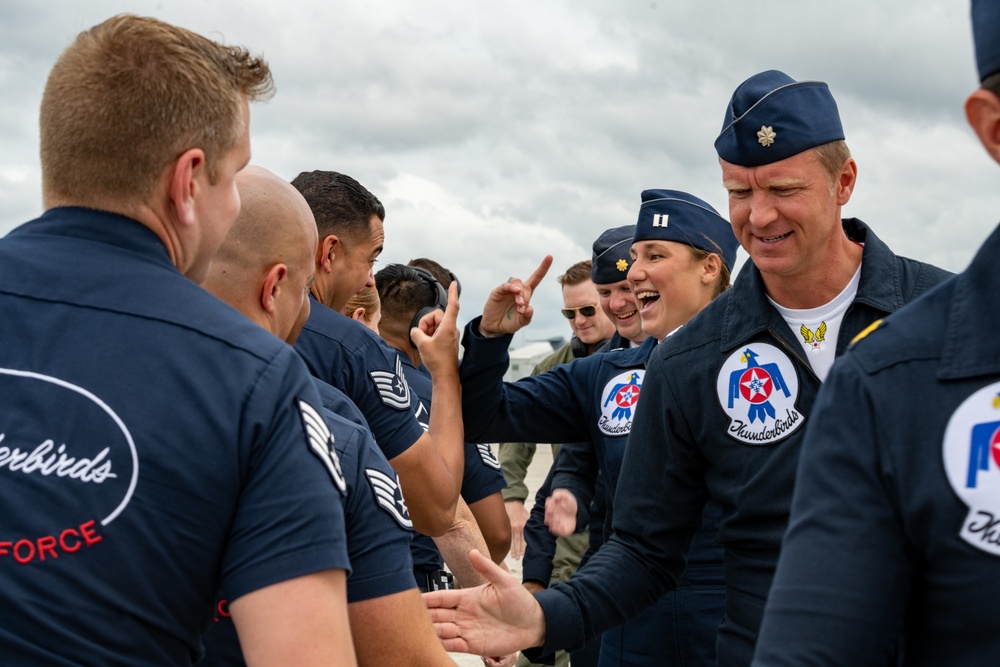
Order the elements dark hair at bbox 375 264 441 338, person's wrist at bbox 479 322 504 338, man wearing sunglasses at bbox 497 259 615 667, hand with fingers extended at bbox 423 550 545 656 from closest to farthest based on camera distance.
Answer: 1. hand with fingers extended at bbox 423 550 545 656
2. person's wrist at bbox 479 322 504 338
3. dark hair at bbox 375 264 441 338
4. man wearing sunglasses at bbox 497 259 615 667

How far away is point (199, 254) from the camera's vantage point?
196 centimetres

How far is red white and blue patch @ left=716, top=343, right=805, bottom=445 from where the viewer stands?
294 centimetres

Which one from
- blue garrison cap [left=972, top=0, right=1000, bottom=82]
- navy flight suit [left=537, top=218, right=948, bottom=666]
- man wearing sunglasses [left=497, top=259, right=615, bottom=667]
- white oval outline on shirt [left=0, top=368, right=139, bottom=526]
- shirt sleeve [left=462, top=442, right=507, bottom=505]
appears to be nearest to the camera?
blue garrison cap [left=972, top=0, right=1000, bottom=82]

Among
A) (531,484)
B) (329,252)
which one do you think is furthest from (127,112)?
(531,484)

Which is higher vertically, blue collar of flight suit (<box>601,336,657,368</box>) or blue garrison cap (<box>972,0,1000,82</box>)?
blue garrison cap (<box>972,0,1000,82</box>)

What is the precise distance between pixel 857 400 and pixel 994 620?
1.13 feet

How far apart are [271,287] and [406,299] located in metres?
2.96

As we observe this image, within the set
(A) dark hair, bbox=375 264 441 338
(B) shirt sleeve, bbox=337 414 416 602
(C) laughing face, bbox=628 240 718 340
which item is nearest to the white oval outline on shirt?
(B) shirt sleeve, bbox=337 414 416 602

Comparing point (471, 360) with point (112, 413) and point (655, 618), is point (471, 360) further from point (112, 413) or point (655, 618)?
point (112, 413)

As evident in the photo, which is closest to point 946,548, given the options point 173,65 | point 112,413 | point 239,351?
point 239,351

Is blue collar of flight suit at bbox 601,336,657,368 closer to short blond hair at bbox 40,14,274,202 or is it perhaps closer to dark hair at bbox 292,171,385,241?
dark hair at bbox 292,171,385,241

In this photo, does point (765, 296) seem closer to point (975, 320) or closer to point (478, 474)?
point (975, 320)

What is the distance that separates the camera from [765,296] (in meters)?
3.16

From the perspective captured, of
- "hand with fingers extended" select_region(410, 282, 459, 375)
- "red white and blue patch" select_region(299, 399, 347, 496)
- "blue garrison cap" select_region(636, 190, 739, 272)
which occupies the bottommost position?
"red white and blue patch" select_region(299, 399, 347, 496)
